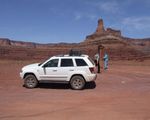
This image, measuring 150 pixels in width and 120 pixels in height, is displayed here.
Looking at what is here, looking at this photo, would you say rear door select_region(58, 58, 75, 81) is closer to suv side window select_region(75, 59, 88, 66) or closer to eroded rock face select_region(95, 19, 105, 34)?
suv side window select_region(75, 59, 88, 66)

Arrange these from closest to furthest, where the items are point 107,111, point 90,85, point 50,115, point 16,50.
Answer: point 50,115, point 107,111, point 90,85, point 16,50

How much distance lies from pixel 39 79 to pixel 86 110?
6.08 metres

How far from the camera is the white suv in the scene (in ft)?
49.5

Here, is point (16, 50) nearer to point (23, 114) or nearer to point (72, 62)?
point (72, 62)

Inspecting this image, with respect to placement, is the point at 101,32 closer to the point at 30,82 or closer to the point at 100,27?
the point at 100,27

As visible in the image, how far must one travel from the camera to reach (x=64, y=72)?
15.2 meters

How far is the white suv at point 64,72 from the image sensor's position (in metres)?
15.1

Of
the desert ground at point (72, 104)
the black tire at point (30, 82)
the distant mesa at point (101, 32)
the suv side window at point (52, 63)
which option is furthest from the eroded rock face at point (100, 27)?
the desert ground at point (72, 104)

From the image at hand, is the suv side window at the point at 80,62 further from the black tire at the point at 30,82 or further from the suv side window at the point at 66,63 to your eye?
the black tire at the point at 30,82

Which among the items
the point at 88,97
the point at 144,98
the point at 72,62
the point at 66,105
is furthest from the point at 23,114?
the point at 72,62

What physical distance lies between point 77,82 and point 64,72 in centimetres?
82

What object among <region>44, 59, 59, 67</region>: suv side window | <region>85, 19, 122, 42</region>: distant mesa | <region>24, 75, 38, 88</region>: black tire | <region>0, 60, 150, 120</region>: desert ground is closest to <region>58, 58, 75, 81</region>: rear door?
<region>44, 59, 59, 67</region>: suv side window

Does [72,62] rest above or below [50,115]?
above

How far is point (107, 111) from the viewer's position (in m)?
9.76
